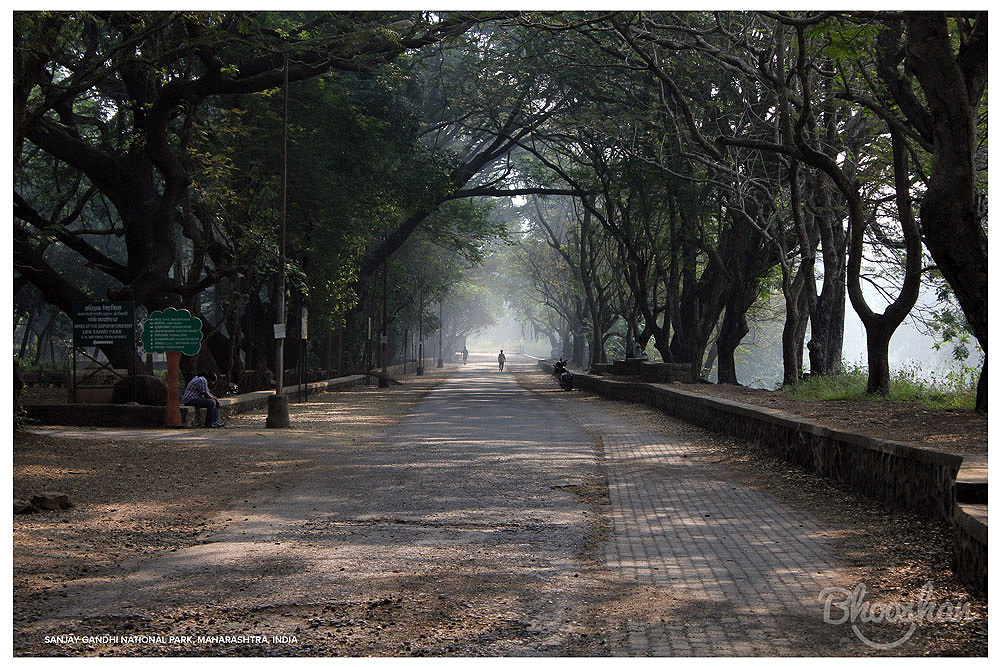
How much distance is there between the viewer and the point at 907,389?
19391mm

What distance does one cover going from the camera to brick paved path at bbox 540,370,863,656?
532cm

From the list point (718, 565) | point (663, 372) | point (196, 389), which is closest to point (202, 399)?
point (196, 389)

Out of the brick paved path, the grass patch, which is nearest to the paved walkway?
the brick paved path

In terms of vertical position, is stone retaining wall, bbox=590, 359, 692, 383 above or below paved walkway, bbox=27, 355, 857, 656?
above

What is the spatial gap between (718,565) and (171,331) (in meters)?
15.6

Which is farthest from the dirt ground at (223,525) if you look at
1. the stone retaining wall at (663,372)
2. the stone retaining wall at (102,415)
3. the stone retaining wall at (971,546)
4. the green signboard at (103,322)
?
the stone retaining wall at (663,372)

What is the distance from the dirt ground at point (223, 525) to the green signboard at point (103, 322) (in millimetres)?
5158

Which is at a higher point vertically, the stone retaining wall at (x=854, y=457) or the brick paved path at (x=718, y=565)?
the stone retaining wall at (x=854, y=457)

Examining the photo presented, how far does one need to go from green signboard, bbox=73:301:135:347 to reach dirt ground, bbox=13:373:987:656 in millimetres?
5158

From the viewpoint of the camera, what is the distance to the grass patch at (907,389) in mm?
16766

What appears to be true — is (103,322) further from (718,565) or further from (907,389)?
(718,565)

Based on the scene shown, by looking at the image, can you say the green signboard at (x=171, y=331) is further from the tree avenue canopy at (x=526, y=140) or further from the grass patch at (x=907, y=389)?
the grass patch at (x=907, y=389)

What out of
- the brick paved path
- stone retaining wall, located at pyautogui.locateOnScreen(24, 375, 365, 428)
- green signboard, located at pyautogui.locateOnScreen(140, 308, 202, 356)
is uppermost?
green signboard, located at pyautogui.locateOnScreen(140, 308, 202, 356)

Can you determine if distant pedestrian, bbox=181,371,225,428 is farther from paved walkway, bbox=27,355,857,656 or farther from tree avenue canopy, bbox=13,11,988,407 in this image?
paved walkway, bbox=27,355,857,656
